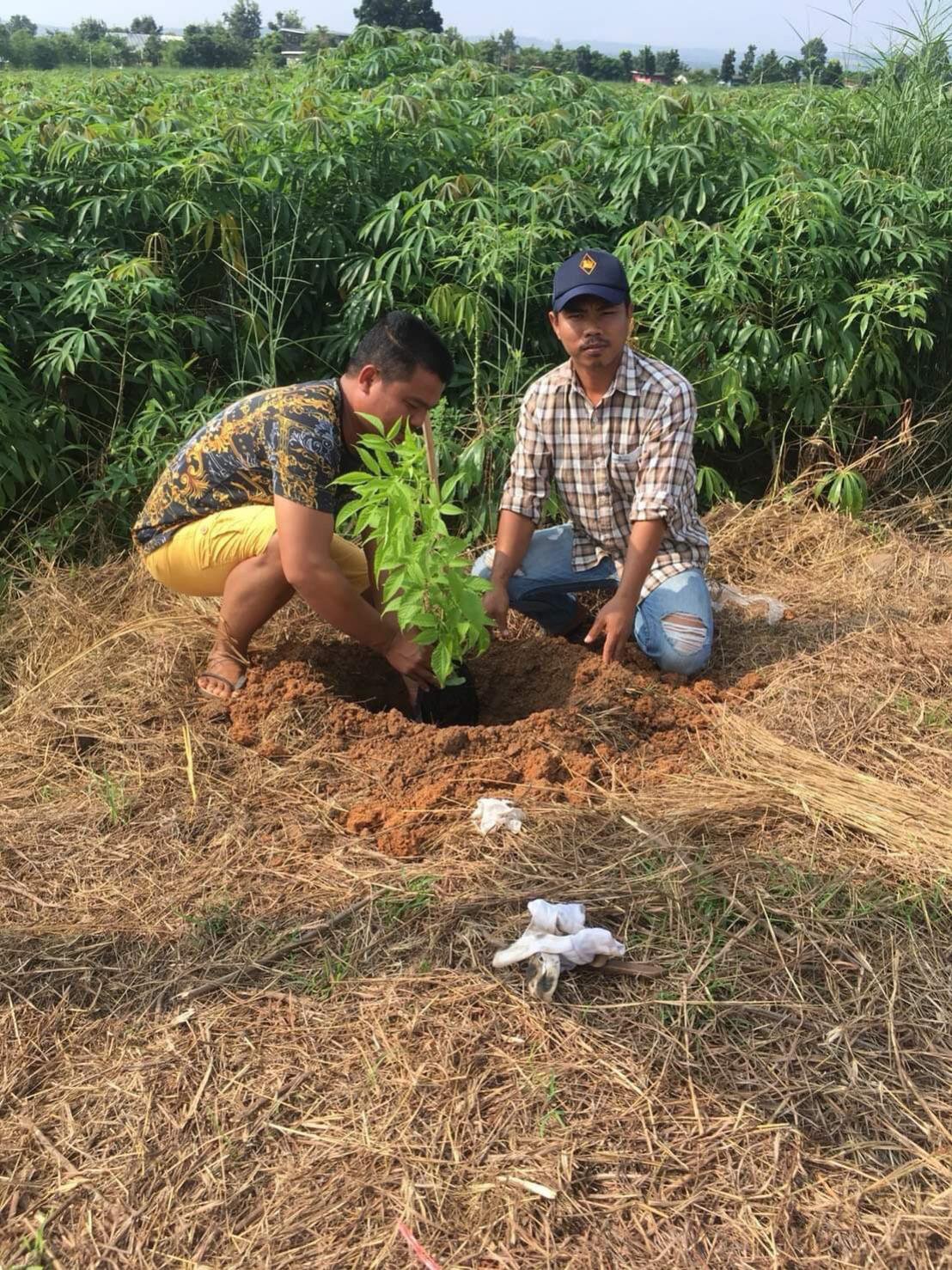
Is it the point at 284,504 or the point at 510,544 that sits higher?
the point at 284,504

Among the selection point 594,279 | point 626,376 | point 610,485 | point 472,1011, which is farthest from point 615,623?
point 472,1011

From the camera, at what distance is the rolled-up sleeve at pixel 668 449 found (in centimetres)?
291

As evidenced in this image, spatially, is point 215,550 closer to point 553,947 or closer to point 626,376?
point 626,376

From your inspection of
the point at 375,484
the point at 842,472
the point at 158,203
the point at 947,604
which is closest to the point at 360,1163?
the point at 375,484

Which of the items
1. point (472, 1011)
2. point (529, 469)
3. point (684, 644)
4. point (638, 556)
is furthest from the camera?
point (529, 469)

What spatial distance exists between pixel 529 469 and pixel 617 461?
263 mm

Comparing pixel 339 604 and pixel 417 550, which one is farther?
pixel 339 604

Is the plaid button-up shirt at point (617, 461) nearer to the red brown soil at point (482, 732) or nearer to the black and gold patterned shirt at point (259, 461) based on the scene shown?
the red brown soil at point (482, 732)

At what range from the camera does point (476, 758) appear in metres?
2.56

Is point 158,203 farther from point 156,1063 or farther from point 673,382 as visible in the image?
point 156,1063

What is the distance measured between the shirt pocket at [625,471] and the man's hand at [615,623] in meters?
0.39

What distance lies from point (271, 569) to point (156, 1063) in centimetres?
137

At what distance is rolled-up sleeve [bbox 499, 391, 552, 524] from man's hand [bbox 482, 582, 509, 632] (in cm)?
25

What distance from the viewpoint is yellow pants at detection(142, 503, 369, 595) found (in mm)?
2846
